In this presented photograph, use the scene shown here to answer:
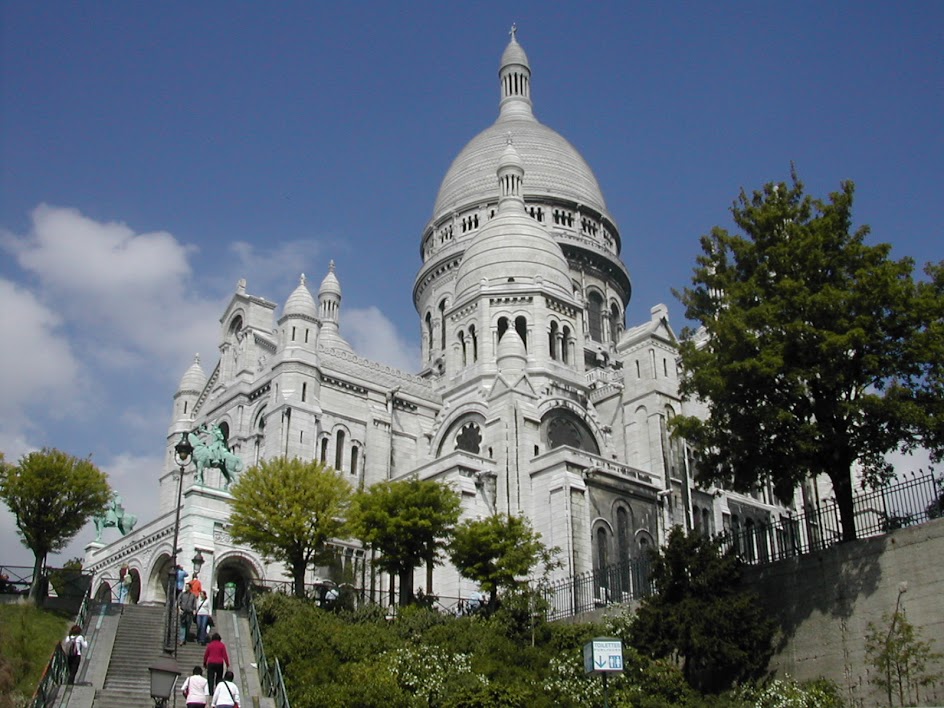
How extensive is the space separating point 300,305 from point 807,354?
3050 cm

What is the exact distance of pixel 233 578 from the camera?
45.1m

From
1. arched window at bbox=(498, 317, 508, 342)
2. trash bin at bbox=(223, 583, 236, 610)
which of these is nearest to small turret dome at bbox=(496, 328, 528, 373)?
arched window at bbox=(498, 317, 508, 342)

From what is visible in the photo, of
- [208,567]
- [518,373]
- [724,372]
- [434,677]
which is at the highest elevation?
[518,373]

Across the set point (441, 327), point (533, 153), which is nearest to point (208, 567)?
point (441, 327)

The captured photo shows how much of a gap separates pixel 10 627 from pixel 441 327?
1757 inches

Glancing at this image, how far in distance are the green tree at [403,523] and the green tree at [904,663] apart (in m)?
17.6

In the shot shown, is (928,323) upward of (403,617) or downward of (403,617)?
upward

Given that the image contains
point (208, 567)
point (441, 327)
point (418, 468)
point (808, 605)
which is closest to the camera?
point (808, 605)

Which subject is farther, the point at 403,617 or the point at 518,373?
the point at 518,373

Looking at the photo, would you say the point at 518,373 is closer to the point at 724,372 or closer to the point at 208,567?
the point at 208,567

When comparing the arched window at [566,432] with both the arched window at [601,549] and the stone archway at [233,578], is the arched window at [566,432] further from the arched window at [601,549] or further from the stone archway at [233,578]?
the stone archway at [233,578]

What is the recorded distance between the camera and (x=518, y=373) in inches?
2078

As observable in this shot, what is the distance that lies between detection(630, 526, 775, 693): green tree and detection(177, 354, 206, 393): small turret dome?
38787mm

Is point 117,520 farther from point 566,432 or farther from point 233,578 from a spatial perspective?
point 566,432
